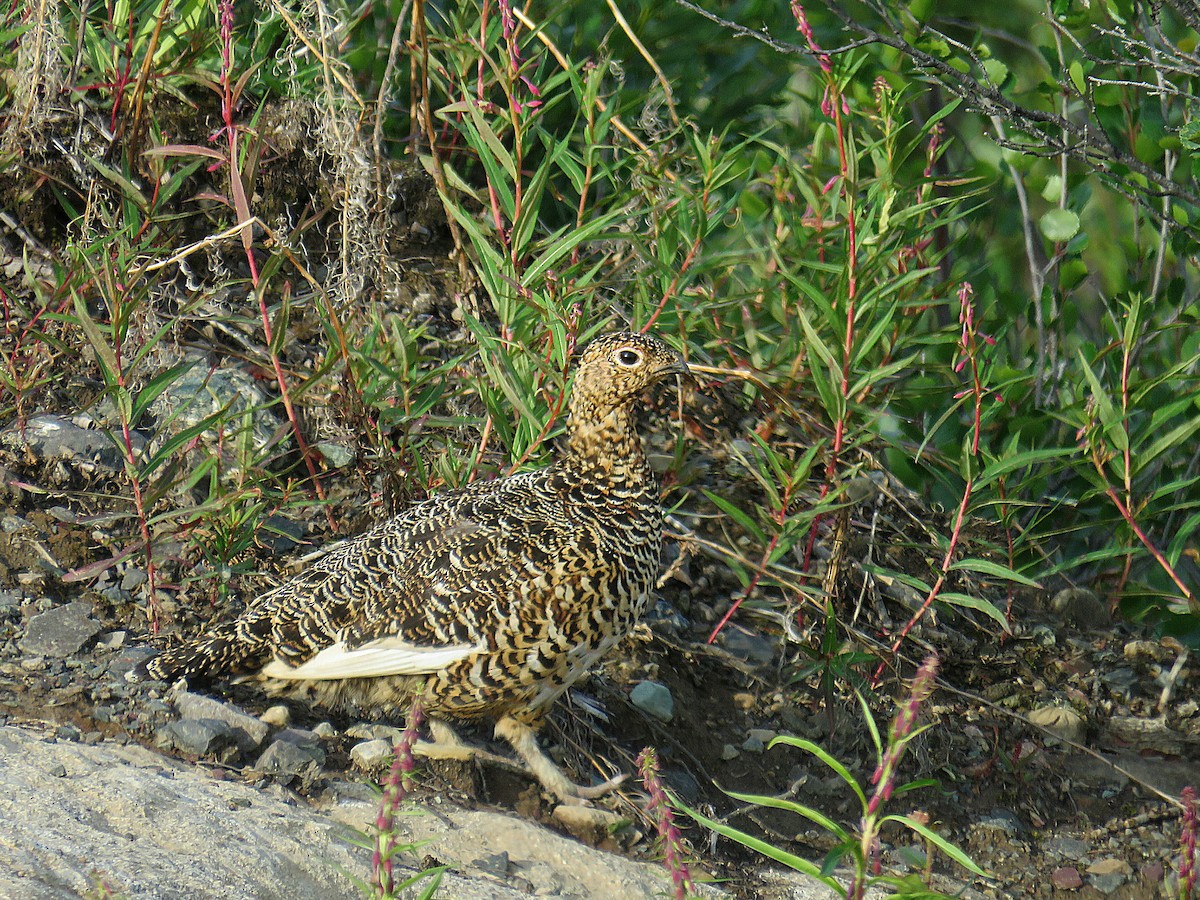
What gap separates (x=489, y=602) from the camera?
3.99 m

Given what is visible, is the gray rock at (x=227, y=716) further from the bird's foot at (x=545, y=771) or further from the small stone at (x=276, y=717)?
the bird's foot at (x=545, y=771)

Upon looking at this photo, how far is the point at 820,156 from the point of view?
5004 millimetres

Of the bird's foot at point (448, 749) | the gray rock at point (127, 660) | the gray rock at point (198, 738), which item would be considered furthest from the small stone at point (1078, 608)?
the gray rock at point (127, 660)

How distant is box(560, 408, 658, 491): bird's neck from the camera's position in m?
4.29

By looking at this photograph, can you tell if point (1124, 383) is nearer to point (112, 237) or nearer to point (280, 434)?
point (280, 434)

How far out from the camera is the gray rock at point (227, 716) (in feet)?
12.6

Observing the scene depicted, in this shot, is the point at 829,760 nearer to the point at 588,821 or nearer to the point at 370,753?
the point at 588,821

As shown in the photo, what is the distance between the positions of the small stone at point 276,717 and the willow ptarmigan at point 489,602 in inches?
3.8

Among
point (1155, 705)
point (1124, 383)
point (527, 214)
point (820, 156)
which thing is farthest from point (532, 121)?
point (1155, 705)

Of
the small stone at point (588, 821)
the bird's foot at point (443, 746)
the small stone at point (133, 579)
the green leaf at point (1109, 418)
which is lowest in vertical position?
the small stone at point (588, 821)

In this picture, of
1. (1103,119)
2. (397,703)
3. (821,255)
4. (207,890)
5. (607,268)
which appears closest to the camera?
(207,890)

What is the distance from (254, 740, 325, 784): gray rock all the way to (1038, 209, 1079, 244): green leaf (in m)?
3.51

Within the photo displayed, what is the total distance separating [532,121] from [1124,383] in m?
2.34

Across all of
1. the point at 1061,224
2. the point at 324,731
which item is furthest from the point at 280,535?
the point at 1061,224
